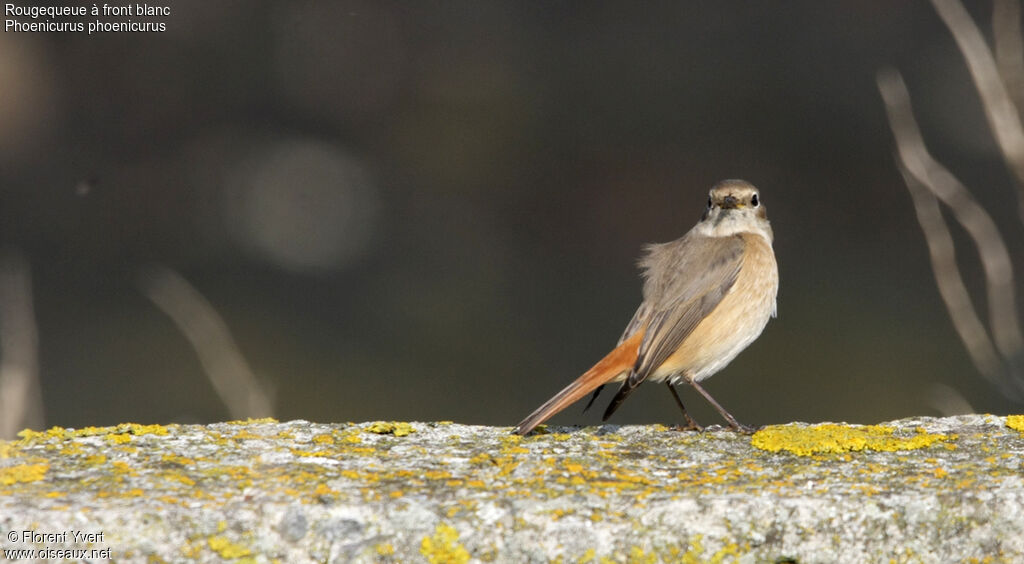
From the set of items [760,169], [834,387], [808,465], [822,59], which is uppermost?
[822,59]

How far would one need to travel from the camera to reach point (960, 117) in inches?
400

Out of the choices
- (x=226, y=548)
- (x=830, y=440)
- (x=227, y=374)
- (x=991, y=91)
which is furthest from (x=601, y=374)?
(x=226, y=548)

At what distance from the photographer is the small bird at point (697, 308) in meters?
4.65

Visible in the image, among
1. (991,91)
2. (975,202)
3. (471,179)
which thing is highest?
(991,91)

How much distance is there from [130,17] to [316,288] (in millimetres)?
2347

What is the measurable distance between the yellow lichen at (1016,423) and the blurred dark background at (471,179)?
4.81 meters

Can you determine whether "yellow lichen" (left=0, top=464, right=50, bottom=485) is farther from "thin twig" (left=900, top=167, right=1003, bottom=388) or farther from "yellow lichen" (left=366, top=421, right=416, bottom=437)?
"thin twig" (left=900, top=167, right=1003, bottom=388)

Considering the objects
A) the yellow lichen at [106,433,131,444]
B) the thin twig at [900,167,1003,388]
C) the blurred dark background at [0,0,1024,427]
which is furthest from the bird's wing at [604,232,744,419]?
the blurred dark background at [0,0,1024,427]

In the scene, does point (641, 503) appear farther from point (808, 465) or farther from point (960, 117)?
point (960, 117)

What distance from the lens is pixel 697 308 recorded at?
499 cm

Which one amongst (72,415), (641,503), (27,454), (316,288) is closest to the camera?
(641,503)

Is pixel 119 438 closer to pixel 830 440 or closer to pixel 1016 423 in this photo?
pixel 830 440

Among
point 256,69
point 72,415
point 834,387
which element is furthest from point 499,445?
point 256,69

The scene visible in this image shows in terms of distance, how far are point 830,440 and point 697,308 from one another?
6.13 feet
